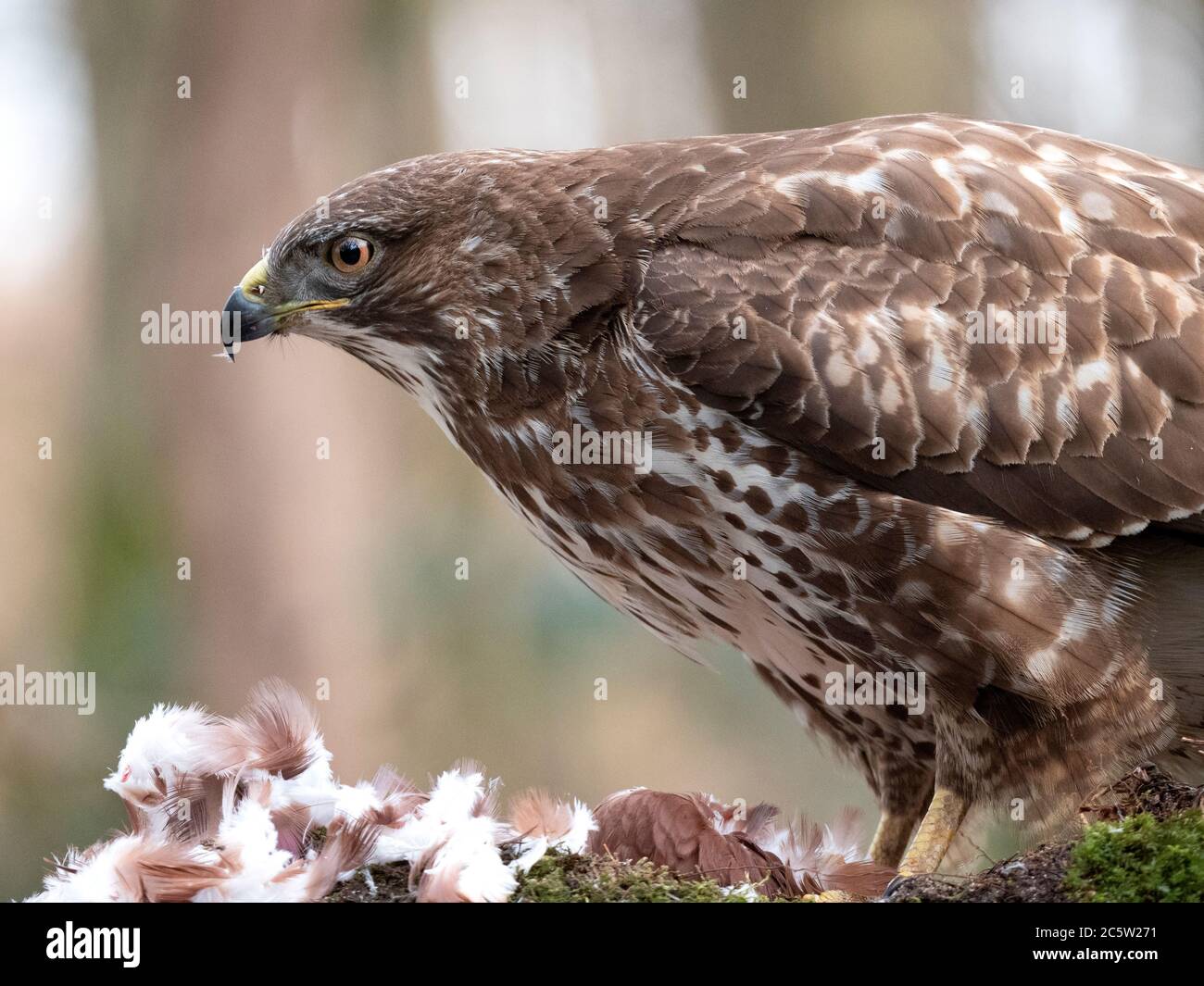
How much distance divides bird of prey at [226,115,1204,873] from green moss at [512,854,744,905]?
0.93 metres

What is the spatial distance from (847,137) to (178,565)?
4.88m

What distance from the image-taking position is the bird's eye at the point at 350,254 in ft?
13.0

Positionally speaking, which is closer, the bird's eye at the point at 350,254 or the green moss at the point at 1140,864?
the green moss at the point at 1140,864

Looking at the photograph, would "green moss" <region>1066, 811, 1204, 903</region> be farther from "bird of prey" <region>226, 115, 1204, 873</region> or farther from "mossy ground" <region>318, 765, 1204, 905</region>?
"bird of prey" <region>226, 115, 1204, 873</region>

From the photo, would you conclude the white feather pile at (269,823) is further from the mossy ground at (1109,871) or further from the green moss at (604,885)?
the mossy ground at (1109,871)

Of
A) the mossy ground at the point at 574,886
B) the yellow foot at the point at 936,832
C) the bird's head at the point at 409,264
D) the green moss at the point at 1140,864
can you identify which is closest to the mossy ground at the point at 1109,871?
the green moss at the point at 1140,864

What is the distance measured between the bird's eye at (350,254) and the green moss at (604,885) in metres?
2.05

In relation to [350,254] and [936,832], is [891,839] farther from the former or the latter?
[350,254]

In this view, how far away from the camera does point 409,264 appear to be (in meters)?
3.94

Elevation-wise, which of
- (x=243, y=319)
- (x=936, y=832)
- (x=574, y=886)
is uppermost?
(x=243, y=319)

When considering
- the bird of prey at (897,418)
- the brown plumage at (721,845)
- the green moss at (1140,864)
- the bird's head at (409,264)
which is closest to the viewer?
the green moss at (1140,864)

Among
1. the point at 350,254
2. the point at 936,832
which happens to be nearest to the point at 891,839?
the point at 936,832

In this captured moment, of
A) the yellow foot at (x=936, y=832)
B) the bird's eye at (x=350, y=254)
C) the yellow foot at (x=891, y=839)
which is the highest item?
the bird's eye at (x=350, y=254)

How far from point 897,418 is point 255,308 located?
196cm
